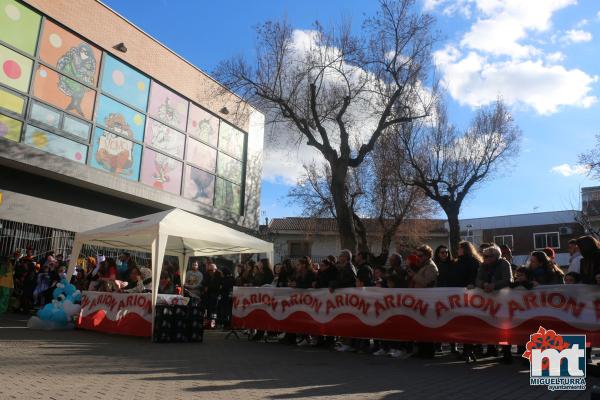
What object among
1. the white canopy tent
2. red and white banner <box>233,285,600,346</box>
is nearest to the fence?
the white canopy tent

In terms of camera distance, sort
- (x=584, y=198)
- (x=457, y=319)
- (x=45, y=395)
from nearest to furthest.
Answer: (x=45, y=395)
(x=457, y=319)
(x=584, y=198)

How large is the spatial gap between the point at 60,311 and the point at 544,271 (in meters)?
10.9

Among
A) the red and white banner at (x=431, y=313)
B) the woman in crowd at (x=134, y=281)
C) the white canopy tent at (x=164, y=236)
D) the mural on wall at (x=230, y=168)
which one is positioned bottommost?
the red and white banner at (x=431, y=313)

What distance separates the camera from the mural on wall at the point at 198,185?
23656 millimetres

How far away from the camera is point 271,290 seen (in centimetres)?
1139

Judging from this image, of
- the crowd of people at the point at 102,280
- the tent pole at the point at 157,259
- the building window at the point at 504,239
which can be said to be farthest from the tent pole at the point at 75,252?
the building window at the point at 504,239

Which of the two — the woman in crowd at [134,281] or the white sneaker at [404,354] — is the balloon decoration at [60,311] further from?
the white sneaker at [404,354]

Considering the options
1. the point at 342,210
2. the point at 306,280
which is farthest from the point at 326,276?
the point at 342,210

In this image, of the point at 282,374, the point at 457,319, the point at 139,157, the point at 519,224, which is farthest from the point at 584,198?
the point at 282,374

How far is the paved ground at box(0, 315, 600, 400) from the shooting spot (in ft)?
17.7

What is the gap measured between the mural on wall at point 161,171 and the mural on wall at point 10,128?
5.51 m

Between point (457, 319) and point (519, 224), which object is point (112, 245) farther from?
point (519, 224)

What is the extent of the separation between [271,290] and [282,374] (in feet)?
15.1

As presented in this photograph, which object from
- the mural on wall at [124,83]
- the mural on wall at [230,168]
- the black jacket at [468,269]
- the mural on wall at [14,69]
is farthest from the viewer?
the mural on wall at [230,168]
